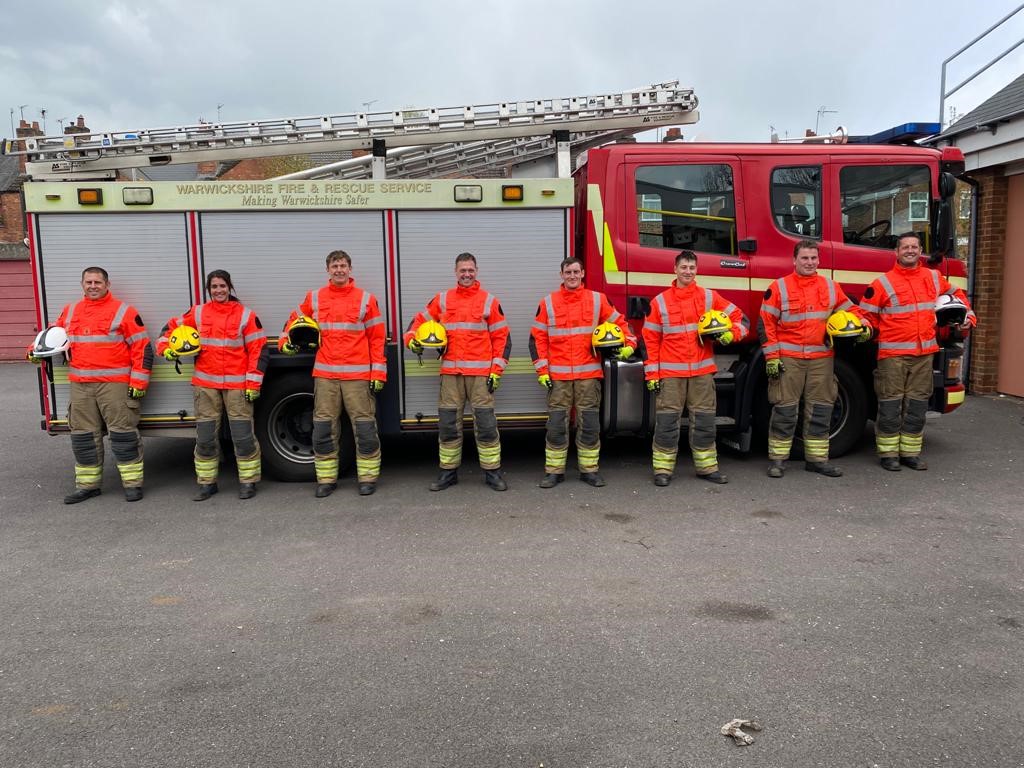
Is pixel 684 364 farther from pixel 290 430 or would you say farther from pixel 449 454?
pixel 290 430

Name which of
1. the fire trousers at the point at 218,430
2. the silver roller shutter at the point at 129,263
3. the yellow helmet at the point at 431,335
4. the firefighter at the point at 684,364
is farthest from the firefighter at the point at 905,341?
the silver roller shutter at the point at 129,263

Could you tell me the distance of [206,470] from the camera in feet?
18.9

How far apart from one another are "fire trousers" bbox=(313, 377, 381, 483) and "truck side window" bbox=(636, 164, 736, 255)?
2561mm

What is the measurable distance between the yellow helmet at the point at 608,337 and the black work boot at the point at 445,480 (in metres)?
1.53

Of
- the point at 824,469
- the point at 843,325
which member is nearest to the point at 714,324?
the point at 843,325

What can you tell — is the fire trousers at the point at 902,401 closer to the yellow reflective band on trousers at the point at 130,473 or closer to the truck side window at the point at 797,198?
the truck side window at the point at 797,198

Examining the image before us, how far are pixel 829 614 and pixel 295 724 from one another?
8.04 feet

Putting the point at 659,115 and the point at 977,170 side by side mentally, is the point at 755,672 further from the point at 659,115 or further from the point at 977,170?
the point at 977,170

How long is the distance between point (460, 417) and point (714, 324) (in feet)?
6.79

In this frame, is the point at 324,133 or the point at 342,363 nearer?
the point at 342,363

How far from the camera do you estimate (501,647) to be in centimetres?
327

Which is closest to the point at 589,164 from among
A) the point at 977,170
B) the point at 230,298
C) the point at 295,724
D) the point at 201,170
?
the point at 230,298

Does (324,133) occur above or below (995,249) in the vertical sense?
above

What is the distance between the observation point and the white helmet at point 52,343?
5.52 metres
